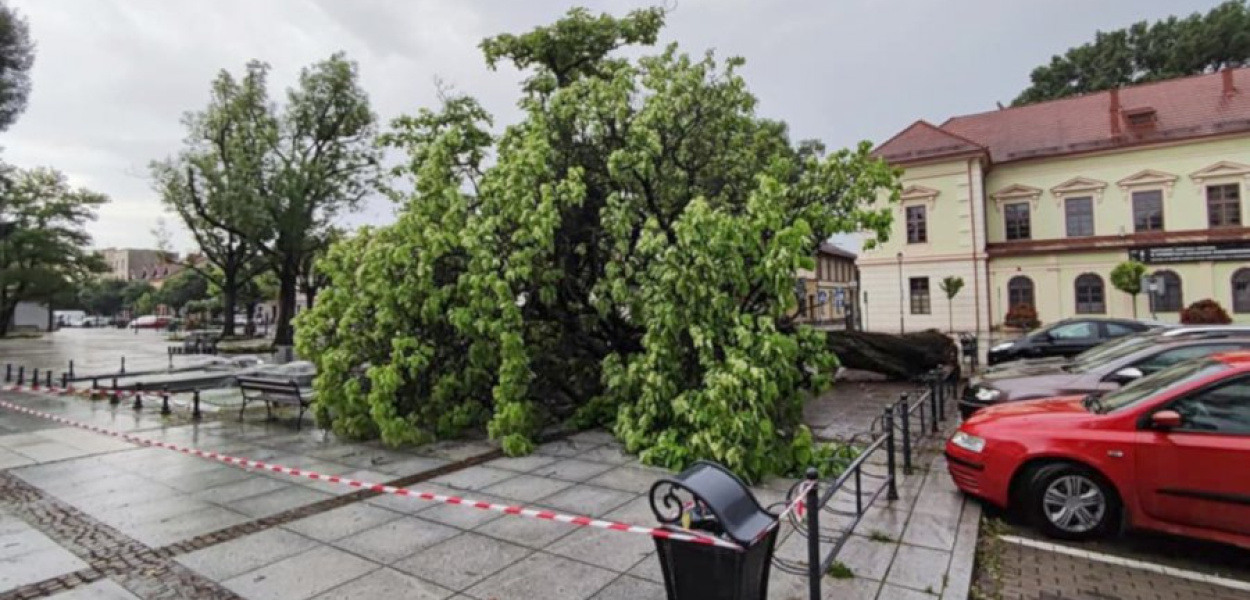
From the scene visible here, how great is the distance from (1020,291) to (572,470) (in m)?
28.3

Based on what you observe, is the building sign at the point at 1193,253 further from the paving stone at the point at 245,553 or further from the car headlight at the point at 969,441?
the paving stone at the point at 245,553

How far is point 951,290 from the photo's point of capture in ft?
86.7

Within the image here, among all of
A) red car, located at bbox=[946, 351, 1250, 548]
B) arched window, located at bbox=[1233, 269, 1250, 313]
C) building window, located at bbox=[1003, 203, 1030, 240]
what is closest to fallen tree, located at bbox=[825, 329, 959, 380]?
red car, located at bbox=[946, 351, 1250, 548]

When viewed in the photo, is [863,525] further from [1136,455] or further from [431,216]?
[431,216]

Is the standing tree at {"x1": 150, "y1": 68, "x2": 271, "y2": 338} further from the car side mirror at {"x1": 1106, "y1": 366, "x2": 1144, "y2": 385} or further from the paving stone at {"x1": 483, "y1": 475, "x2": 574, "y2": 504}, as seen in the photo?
the car side mirror at {"x1": 1106, "y1": 366, "x2": 1144, "y2": 385}

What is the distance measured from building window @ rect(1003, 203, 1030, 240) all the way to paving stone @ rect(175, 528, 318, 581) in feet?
108

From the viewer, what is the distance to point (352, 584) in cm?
406

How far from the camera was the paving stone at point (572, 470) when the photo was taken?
21.5ft

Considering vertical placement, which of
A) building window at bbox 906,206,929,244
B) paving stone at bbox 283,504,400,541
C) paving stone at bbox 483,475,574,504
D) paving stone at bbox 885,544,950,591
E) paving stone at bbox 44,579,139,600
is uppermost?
building window at bbox 906,206,929,244

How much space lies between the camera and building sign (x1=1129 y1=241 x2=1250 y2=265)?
24469 mm

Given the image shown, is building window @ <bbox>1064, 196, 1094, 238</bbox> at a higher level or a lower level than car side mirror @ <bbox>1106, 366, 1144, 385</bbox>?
higher

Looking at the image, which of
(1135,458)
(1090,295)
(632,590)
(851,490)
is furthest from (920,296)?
(632,590)

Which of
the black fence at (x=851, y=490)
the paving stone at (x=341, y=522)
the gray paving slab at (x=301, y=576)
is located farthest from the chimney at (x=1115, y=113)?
the gray paving slab at (x=301, y=576)

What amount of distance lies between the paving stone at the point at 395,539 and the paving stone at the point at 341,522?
121mm
